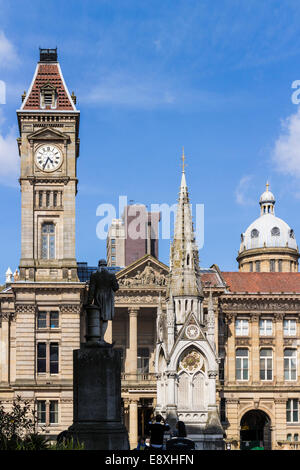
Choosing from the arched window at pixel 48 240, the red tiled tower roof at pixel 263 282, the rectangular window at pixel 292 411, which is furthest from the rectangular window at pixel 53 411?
the rectangular window at pixel 292 411

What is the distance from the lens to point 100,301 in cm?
3584

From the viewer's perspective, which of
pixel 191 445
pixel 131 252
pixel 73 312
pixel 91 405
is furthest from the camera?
pixel 131 252

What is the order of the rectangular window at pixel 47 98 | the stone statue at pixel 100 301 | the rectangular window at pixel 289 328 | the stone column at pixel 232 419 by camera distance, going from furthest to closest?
the rectangular window at pixel 289 328
the rectangular window at pixel 47 98
the stone column at pixel 232 419
the stone statue at pixel 100 301

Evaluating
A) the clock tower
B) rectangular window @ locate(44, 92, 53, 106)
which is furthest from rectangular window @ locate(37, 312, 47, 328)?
rectangular window @ locate(44, 92, 53, 106)

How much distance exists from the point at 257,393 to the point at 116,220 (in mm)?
83321

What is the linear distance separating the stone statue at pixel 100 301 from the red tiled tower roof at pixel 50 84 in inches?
A: 2150

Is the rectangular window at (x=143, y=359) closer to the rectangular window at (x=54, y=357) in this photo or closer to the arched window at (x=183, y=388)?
the rectangular window at (x=54, y=357)

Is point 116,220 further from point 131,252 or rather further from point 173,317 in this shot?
point 173,317

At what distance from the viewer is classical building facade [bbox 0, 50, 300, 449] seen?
279 ft

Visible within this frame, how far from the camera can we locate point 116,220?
563ft

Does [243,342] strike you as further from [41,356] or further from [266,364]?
[41,356]

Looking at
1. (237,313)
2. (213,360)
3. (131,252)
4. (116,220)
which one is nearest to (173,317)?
(213,360)

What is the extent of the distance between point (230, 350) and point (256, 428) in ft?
26.3

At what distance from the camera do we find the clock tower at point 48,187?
8650cm
